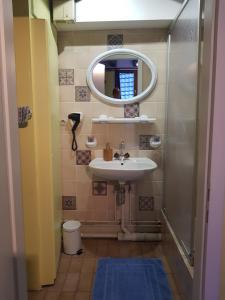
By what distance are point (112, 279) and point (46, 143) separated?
1177mm

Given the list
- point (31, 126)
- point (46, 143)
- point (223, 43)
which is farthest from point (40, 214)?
point (223, 43)

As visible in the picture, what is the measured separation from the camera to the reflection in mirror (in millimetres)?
2514

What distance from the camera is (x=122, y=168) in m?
2.32

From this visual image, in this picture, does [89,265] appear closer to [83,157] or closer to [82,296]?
[82,296]

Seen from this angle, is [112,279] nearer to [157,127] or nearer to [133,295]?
[133,295]

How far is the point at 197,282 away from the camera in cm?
108

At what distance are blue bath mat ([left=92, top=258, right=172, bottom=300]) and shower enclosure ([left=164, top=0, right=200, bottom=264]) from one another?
375 mm

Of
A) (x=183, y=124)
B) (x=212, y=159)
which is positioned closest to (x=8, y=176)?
(x=212, y=159)

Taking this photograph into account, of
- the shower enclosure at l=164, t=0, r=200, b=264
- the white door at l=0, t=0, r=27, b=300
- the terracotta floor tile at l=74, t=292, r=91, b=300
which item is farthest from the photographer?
the terracotta floor tile at l=74, t=292, r=91, b=300

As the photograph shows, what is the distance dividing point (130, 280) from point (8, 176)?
5.32 feet

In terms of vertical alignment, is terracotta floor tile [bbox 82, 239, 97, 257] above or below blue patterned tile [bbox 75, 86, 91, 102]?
below

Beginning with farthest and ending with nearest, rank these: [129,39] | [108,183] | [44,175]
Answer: [108,183]
[129,39]
[44,175]

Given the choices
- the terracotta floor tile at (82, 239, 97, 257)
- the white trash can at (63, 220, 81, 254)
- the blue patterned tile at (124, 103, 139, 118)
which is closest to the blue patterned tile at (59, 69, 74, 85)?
the blue patterned tile at (124, 103, 139, 118)

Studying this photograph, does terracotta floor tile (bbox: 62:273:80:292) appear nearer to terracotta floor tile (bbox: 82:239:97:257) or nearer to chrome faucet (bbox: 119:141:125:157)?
terracotta floor tile (bbox: 82:239:97:257)
